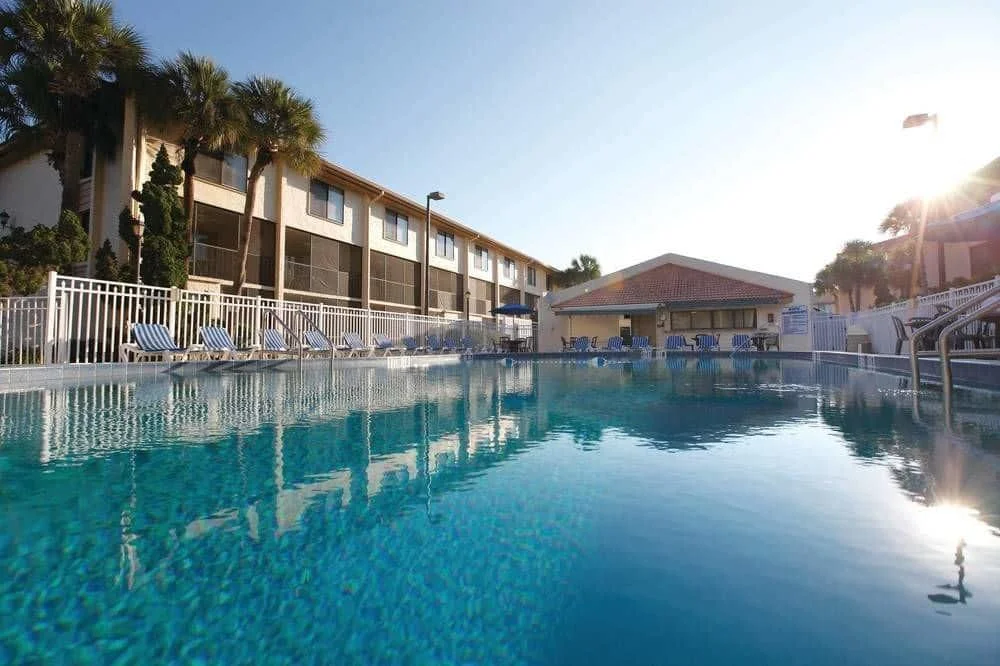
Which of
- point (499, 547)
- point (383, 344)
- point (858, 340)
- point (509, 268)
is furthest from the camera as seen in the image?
point (509, 268)

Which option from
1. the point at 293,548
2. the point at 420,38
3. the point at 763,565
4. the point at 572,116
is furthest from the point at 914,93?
the point at 293,548

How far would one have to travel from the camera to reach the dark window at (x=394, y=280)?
24.3 m

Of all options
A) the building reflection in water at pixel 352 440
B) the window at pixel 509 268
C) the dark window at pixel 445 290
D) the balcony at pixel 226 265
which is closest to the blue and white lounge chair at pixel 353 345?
the balcony at pixel 226 265

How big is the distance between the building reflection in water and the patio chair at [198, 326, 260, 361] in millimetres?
3539

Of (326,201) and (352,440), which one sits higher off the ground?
(326,201)

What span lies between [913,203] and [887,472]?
30.1 m

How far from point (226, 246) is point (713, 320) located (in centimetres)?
2222

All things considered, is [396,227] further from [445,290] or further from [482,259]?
[482,259]

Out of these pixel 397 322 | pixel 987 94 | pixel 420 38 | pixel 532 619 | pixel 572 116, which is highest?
pixel 420 38

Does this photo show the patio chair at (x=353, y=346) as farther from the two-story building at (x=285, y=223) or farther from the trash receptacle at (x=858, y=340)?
the trash receptacle at (x=858, y=340)

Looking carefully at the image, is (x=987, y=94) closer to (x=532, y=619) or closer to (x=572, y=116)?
(x=572, y=116)

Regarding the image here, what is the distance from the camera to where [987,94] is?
405 inches

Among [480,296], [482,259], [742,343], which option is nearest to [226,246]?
[480,296]

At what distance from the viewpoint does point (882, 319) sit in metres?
14.5
